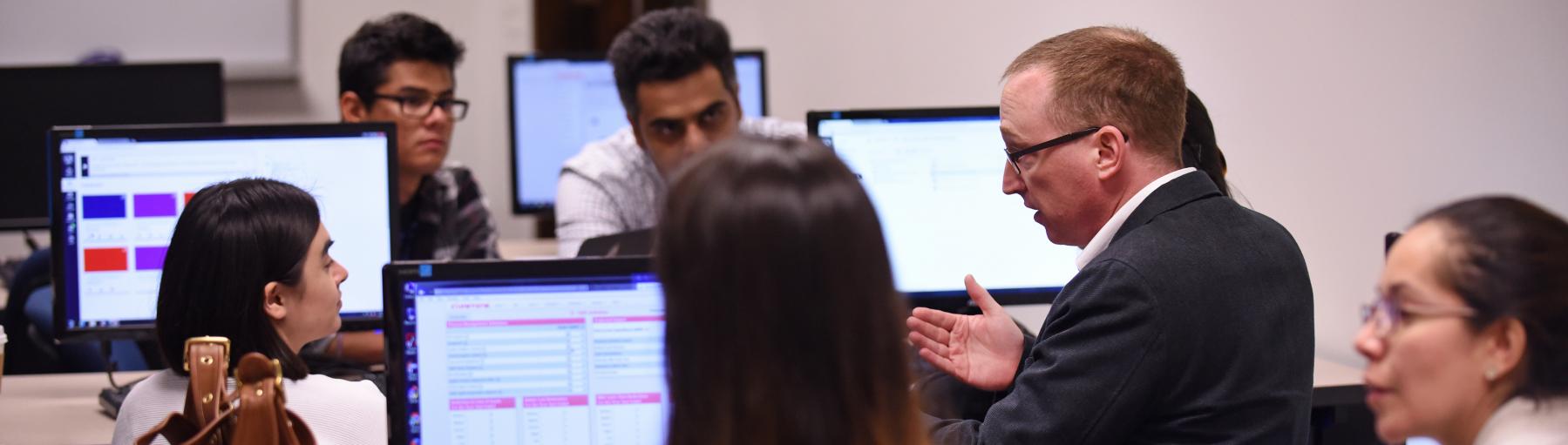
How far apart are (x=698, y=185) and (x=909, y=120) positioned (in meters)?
1.28

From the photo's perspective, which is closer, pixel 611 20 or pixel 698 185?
pixel 698 185

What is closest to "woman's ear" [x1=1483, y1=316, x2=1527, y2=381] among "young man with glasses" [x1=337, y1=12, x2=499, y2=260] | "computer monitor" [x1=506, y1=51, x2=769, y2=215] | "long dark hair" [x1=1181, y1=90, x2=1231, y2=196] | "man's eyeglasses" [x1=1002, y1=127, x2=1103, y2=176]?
"man's eyeglasses" [x1=1002, y1=127, x2=1103, y2=176]

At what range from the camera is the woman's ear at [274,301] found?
146cm

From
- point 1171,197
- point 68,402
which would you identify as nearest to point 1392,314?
point 1171,197

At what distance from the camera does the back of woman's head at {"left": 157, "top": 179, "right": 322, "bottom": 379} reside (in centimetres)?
143

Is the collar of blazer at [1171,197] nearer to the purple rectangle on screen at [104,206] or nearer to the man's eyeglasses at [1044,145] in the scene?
the man's eyeglasses at [1044,145]

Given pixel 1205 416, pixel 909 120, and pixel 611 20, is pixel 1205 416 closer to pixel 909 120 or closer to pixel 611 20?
pixel 909 120

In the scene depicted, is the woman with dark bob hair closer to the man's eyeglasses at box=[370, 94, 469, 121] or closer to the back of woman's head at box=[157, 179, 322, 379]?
the back of woman's head at box=[157, 179, 322, 379]

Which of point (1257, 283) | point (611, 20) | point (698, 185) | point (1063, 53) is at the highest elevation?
point (611, 20)

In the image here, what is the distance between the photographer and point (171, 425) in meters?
1.16

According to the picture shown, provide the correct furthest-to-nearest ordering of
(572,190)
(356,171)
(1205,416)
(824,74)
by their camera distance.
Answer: (824,74), (572,190), (356,171), (1205,416)

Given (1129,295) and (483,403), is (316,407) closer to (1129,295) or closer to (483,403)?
(483,403)

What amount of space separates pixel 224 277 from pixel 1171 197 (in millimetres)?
1023

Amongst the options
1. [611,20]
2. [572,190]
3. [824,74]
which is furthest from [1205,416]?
[611,20]
